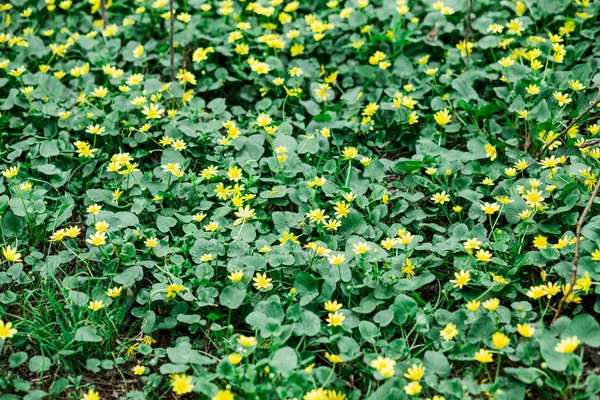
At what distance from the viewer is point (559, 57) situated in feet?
11.2

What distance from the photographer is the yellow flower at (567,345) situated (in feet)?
7.24

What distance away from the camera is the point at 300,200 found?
10.0ft

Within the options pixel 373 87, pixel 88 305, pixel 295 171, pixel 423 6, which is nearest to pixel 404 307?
pixel 295 171

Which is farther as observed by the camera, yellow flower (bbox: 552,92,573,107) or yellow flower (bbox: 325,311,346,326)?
yellow flower (bbox: 552,92,573,107)

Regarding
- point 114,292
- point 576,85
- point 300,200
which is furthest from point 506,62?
point 114,292

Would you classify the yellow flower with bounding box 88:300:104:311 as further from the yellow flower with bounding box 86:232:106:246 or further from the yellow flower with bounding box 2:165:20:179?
the yellow flower with bounding box 2:165:20:179

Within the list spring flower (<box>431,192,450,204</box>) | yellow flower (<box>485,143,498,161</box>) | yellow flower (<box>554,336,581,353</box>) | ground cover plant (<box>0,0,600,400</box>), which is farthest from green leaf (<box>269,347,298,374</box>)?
yellow flower (<box>485,143,498,161</box>)

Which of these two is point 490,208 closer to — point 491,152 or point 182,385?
point 491,152

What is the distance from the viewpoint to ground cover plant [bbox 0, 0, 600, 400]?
243 centimetres

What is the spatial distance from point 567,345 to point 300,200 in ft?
4.35

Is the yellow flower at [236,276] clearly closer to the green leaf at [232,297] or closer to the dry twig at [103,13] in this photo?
the green leaf at [232,297]

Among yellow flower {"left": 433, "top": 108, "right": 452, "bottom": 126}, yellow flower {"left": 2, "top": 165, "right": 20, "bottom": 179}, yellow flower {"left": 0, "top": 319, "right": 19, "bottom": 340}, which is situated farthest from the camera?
yellow flower {"left": 433, "top": 108, "right": 452, "bottom": 126}

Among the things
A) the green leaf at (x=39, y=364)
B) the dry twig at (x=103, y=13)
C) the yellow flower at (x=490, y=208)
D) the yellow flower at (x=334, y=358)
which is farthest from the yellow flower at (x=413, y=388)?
the dry twig at (x=103, y=13)

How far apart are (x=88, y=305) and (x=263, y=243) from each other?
2.46 ft
